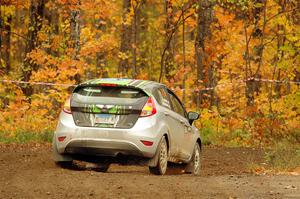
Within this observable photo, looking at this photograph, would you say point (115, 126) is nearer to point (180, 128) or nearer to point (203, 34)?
point (180, 128)

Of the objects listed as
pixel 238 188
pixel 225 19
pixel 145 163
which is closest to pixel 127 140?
pixel 145 163

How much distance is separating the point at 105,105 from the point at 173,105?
2.15 m

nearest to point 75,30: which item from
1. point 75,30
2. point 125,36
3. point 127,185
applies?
point 75,30

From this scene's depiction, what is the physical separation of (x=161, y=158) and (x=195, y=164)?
246 centimetres

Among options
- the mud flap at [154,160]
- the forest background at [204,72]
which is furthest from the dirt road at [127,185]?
the forest background at [204,72]

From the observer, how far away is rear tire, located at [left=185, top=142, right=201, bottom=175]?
1506 cm

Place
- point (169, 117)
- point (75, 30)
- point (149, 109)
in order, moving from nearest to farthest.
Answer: point (149, 109) → point (169, 117) → point (75, 30)

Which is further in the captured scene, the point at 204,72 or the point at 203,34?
the point at 204,72

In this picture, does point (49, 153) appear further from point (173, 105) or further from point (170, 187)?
point (170, 187)

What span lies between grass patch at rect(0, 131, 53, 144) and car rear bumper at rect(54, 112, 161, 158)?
270 inches

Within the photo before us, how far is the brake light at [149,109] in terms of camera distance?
12.6m

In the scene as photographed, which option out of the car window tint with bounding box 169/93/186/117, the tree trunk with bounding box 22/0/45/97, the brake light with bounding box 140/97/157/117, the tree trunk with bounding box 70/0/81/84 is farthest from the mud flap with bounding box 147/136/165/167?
the tree trunk with bounding box 22/0/45/97

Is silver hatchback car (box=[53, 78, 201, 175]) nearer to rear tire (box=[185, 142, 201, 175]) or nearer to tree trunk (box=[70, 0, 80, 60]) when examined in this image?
rear tire (box=[185, 142, 201, 175])

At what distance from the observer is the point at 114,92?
42.1 ft
